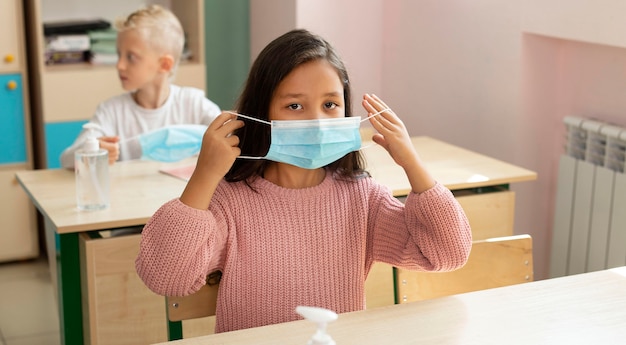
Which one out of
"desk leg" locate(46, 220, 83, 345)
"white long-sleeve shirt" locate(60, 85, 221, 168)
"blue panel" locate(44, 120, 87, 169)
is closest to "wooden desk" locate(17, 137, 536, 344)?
"desk leg" locate(46, 220, 83, 345)

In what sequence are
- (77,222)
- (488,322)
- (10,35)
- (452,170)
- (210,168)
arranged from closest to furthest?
(488,322) → (210,168) → (77,222) → (452,170) → (10,35)

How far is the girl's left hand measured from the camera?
5.74 feet

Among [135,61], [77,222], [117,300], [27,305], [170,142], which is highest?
[135,61]

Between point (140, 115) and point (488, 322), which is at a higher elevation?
point (140, 115)

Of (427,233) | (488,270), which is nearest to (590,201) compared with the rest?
(488,270)

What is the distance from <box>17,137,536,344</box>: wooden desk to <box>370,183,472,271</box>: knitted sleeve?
0.71 meters

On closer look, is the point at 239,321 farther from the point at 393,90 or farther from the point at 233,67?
the point at 233,67

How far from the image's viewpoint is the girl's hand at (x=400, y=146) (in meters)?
1.75

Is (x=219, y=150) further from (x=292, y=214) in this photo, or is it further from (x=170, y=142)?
(x=170, y=142)

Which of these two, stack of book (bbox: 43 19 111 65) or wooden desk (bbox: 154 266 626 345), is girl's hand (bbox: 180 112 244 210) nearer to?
wooden desk (bbox: 154 266 626 345)

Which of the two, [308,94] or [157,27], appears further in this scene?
[157,27]

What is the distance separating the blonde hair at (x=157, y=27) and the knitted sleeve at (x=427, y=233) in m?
1.52

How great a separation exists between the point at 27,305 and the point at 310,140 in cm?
229

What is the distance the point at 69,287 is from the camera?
7.98 ft
